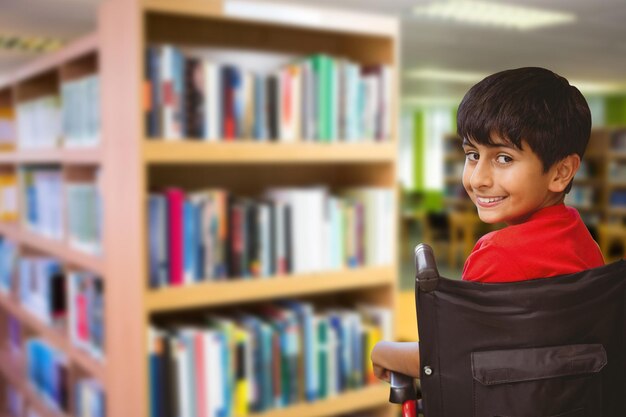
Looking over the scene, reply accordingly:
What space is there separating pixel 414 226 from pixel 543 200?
42.6 ft

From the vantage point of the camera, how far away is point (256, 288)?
6.61ft

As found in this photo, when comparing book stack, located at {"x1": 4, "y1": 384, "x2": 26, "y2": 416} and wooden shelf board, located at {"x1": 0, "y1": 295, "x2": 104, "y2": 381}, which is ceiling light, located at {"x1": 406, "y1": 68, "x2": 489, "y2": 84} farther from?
wooden shelf board, located at {"x1": 0, "y1": 295, "x2": 104, "y2": 381}

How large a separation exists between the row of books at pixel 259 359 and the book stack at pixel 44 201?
82 centimetres

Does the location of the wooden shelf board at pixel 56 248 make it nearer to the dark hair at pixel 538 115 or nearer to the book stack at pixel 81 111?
the book stack at pixel 81 111

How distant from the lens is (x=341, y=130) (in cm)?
214

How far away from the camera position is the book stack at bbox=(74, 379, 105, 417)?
2291 mm

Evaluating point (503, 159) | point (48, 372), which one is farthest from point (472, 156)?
point (48, 372)

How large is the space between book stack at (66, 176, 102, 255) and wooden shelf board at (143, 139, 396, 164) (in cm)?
45

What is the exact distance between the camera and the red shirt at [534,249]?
1.31 feet

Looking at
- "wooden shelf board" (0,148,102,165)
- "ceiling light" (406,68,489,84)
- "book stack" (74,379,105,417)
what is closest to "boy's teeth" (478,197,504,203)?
"wooden shelf board" (0,148,102,165)

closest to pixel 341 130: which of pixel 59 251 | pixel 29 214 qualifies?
pixel 59 251

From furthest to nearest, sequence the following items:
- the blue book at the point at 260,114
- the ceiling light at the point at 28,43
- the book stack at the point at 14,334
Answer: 1. the ceiling light at the point at 28,43
2. the book stack at the point at 14,334
3. the blue book at the point at 260,114

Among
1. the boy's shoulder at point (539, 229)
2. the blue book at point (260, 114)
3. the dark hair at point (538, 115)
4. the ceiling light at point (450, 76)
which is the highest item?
the ceiling light at point (450, 76)

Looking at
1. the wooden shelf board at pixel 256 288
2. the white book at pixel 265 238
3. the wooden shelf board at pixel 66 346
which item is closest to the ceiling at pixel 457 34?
the wooden shelf board at pixel 256 288
